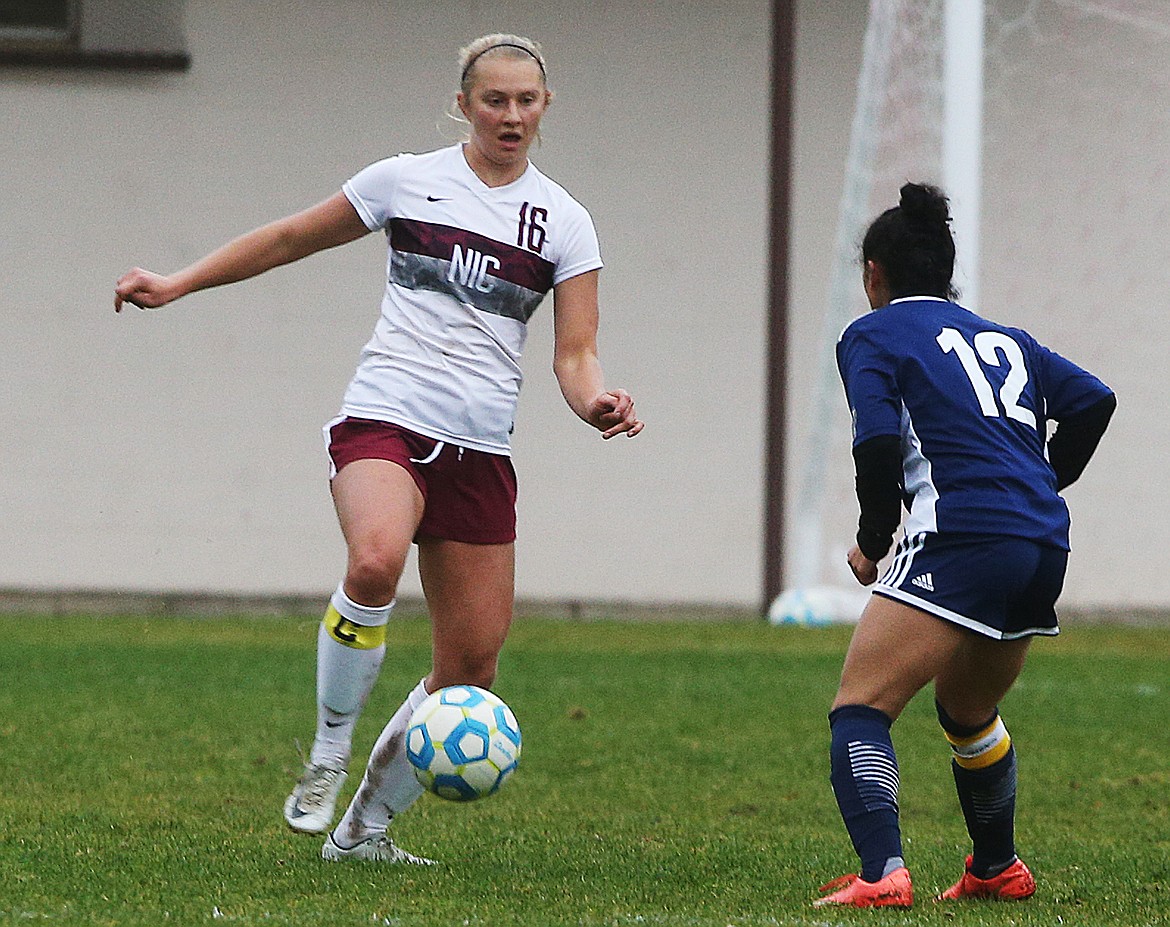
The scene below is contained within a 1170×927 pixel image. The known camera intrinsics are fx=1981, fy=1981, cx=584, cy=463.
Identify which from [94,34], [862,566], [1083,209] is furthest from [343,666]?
[1083,209]

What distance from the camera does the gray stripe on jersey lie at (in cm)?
497

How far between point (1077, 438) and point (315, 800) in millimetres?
2043

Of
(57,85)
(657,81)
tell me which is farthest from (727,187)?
(57,85)

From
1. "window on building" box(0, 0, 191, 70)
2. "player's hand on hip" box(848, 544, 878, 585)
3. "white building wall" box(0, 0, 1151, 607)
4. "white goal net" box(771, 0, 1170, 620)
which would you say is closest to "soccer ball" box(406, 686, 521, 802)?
"player's hand on hip" box(848, 544, 878, 585)

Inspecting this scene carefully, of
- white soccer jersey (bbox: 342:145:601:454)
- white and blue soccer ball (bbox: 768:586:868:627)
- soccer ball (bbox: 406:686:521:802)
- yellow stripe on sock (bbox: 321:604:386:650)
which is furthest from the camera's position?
white and blue soccer ball (bbox: 768:586:868:627)

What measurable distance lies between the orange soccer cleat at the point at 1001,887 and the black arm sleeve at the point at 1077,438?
0.94 m

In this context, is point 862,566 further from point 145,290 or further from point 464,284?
point 145,290

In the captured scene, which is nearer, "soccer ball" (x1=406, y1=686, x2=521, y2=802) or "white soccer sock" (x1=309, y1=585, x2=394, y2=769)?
"soccer ball" (x1=406, y1=686, x2=521, y2=802)

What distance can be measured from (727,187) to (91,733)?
7.52 meters

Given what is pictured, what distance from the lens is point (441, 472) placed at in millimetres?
4930

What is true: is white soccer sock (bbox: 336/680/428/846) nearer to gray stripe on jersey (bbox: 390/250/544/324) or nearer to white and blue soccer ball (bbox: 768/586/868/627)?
gray stripe on jersey (bbox: 390/250/544/324)

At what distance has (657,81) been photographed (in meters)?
13.8

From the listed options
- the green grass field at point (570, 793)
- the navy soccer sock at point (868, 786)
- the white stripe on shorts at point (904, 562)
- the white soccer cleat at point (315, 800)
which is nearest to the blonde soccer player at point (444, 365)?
the white soccer cleat at point (315, 800)

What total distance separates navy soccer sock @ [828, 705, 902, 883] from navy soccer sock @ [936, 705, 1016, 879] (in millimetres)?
385
